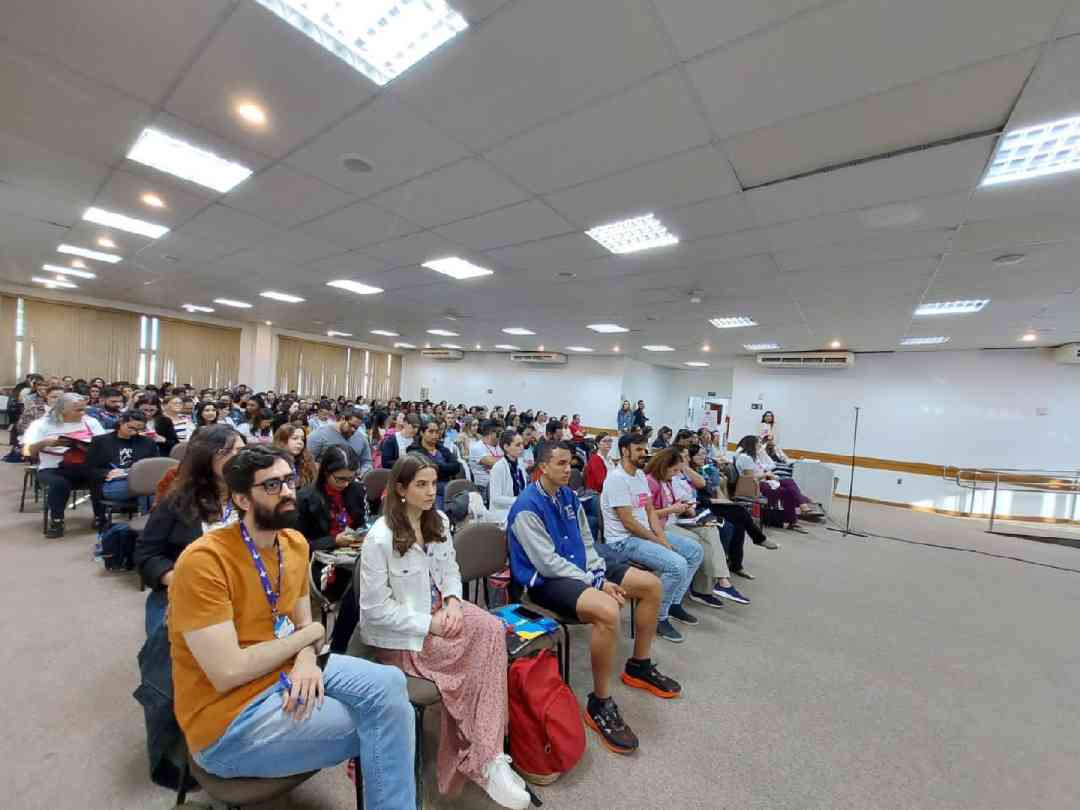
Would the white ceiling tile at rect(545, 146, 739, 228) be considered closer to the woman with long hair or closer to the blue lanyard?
the woman with long hair

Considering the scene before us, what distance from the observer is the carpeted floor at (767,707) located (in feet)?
5.74

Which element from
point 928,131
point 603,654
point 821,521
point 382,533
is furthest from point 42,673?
point 821,521

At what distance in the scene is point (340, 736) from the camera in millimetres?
1265

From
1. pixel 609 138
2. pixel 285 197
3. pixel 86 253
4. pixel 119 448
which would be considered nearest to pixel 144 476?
pixel 119 448

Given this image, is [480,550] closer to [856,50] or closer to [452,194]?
[452,194]

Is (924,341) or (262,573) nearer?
(262,573)

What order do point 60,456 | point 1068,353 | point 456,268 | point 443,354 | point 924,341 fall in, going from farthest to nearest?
point 443,354 < point 924,341 < point 1068,353 < point 456,268 < point 60,456

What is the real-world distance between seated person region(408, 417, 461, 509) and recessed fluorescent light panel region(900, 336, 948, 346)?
847 centimetres

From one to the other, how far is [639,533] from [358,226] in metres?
3.78

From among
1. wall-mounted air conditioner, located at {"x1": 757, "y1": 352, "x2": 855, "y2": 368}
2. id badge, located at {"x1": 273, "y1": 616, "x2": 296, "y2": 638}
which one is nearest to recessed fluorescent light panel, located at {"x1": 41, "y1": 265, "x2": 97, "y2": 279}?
id badge, located at {"x1": 273, "y1": 616, "x2": 296, "y2": 638}

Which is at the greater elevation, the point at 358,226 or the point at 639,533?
the point at 358,226

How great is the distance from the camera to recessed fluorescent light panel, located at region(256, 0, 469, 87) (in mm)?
1806

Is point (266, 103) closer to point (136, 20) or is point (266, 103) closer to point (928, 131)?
point (136, 20)

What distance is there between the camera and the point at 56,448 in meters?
3.94
